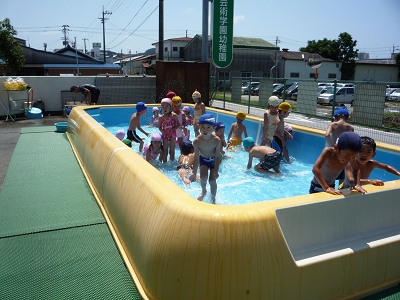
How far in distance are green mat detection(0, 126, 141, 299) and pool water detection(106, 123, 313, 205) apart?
5.91 feet

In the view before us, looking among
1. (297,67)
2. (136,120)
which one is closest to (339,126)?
(136,120)

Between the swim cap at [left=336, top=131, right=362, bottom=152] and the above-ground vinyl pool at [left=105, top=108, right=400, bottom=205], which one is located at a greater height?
the swim cap at [left=336, top=131, right=362, bottom=152]

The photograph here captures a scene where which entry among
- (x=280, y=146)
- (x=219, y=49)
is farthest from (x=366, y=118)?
(x=219, y=49)

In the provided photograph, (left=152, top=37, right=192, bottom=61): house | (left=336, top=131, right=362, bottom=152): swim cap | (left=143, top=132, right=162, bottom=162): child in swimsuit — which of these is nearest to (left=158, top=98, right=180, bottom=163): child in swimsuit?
(left=143, top=132, right=162, bottom=162): child in swimsuit

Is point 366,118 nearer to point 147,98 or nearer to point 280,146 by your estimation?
point 280,146

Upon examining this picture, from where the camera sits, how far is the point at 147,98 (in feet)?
51.9

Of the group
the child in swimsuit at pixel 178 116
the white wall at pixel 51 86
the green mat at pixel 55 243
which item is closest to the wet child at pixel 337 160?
the green mat at pixel 55 243

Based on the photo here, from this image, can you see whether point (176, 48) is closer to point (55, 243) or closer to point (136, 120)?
point (136, 120)

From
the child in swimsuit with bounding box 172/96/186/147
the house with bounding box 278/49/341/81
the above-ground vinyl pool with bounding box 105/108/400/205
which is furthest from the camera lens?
the house with bounding box 278/49/341/81

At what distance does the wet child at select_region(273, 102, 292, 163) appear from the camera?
22.6 feet

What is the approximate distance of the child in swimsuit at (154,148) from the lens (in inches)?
258

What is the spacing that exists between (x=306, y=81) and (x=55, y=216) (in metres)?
9.64

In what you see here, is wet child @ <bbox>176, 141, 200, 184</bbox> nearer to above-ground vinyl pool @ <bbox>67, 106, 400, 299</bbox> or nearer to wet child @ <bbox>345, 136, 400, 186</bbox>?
above-ground vinyl pool @ <bbox>67, 106, 400, 299</bbox>

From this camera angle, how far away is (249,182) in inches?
255
